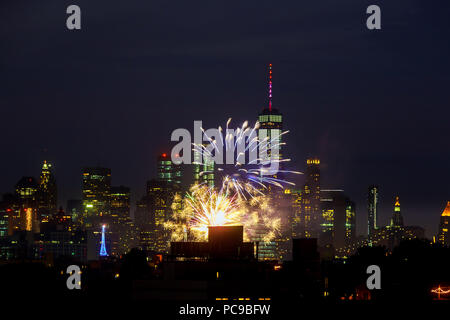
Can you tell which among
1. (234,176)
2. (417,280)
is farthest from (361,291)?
(234,176)

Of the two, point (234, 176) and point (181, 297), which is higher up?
point (234, 176)

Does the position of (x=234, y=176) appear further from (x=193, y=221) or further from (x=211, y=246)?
(x=211, y=246)

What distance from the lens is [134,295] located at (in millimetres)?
139500

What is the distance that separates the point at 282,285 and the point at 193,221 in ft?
111

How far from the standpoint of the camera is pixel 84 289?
7677 inches

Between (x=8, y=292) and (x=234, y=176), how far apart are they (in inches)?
1619
